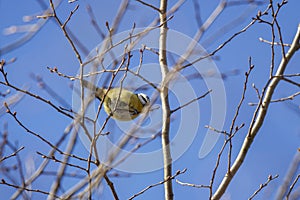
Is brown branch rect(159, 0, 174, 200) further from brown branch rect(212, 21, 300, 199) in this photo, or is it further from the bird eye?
the bird eye

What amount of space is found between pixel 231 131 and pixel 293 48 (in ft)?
1.70

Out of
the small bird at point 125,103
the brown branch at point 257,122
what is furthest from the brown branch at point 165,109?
the small bird at point 125,103

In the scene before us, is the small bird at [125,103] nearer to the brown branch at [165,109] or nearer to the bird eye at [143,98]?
the bird eye at [143,98]

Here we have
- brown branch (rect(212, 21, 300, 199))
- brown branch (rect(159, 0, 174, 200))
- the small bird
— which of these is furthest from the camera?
the small bird

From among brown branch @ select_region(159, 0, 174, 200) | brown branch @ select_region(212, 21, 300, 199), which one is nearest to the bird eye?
brown branch @ select_region(159, 0, 174, 200)

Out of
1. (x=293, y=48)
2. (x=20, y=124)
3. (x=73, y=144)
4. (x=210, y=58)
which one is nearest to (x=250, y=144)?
(x=293, y=48)

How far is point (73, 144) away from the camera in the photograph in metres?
2.14

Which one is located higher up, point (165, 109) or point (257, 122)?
point (165, 109)

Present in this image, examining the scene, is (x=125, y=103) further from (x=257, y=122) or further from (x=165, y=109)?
(x=257, y=122)

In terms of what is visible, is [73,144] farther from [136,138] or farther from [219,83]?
[219,83]

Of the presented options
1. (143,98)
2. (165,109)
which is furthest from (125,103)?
(165,109)

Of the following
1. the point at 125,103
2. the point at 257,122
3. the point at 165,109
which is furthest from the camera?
the point at 125,103

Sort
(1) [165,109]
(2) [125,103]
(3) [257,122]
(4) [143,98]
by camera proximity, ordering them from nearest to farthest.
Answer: (3) [257,122] → (1) [165,109] → (2) [125,103] → (4) [143,98]

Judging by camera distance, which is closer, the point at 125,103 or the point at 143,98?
the point at 125,103
